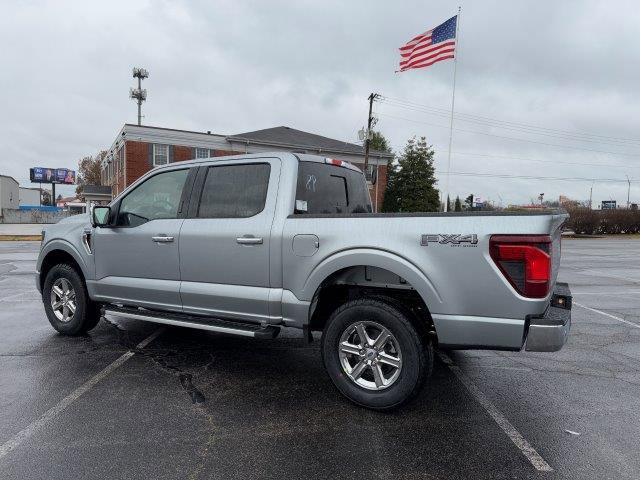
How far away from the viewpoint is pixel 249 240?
406cm

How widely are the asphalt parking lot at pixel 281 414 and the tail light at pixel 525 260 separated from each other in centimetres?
107

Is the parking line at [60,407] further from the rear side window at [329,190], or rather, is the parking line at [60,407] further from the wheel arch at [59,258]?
the rear side window at [329,190]

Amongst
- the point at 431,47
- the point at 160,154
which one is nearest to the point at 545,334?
the point at 431,47

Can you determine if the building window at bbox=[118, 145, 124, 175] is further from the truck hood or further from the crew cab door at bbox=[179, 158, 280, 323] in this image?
the crew cab door at bbox=[179, 158, 280, 323]

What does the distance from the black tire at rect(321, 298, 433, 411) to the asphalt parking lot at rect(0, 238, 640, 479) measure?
0.14 metres

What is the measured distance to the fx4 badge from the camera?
10.5 ft

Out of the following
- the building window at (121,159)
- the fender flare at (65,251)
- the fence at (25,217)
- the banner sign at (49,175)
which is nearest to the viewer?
the fender flare at (65,251)

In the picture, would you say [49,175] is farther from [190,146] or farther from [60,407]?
[60,407]

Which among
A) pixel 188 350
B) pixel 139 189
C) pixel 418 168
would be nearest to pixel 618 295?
pixel 188 350

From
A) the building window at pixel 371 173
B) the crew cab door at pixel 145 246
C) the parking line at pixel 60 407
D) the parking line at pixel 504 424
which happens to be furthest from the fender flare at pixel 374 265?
the building window at pixel 371 173

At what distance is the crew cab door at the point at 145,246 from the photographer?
4.61m

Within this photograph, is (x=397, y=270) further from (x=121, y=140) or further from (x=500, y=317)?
(x=121, y=140)

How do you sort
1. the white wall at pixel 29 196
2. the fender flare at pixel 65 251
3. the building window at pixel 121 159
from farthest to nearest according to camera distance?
the white wall at pixel 29 196 < the building window at pixel 121 159 < the fender flare at pixel 65 251

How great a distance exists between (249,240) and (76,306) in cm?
277
